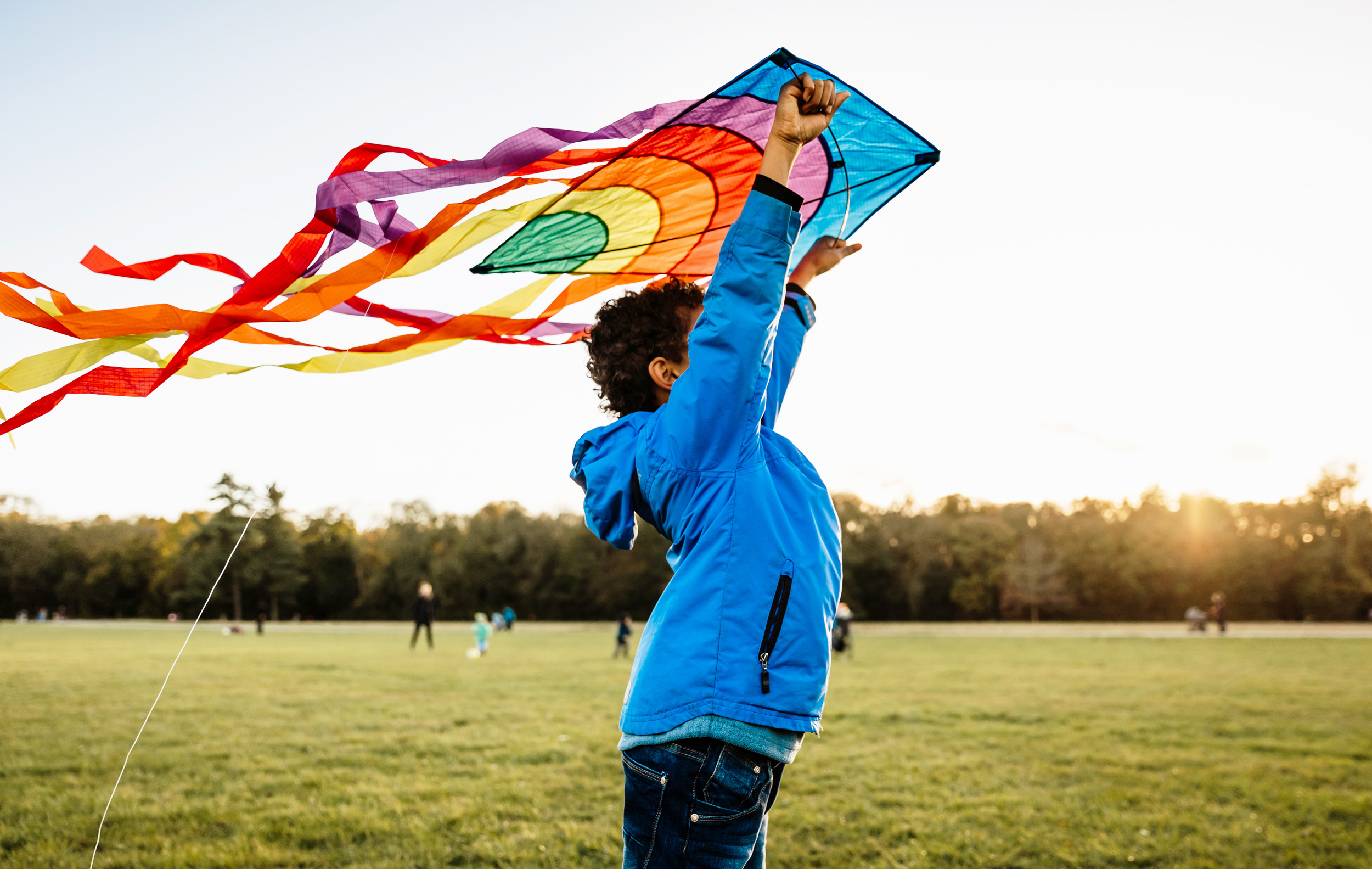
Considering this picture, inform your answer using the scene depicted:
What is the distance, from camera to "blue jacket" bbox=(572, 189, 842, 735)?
4.70 ft

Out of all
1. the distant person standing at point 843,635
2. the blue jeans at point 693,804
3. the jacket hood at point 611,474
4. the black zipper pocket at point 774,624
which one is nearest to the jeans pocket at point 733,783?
the blue jeans at point 693,804

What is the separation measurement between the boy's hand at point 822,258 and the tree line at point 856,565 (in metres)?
48.6

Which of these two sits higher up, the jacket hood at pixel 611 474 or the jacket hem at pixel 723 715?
the jacket hood at pixel 611 474

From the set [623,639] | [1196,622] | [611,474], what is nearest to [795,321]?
[611,474]

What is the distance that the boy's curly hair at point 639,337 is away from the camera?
5.99ft

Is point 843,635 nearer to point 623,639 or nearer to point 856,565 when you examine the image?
point 623,639

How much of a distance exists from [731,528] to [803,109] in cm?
86

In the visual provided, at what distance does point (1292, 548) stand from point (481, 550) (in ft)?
186

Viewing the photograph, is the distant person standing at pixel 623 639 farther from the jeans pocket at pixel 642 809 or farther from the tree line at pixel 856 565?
the tree line at pixel 856 565

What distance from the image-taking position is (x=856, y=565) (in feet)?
184

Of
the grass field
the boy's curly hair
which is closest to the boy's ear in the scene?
the boy's curly hair

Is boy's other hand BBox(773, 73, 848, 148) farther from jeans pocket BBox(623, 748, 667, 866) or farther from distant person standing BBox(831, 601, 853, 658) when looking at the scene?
distant person standing BBox(831, 601, 853, 658)

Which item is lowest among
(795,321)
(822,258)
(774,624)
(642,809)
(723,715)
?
(642,809)

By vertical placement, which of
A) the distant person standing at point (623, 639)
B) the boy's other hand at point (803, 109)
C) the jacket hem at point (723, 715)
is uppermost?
the boy's other hand at point (803, 109)
